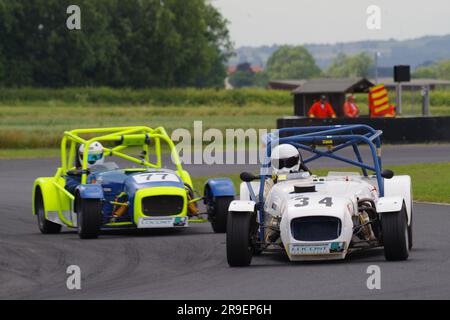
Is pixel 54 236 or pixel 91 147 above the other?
pixel 91 147

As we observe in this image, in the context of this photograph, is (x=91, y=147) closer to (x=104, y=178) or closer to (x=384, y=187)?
(x=104, y=178)

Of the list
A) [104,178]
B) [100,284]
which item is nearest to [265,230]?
[100,284]

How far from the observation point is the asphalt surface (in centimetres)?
1041

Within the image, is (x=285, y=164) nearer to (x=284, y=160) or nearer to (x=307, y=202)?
(x=284, y=160)

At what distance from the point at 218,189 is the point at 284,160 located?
8.99 feet

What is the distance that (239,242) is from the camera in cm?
1221

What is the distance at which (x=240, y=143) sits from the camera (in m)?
41.1

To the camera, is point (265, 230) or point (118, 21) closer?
point (265, 230)

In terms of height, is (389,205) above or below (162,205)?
above

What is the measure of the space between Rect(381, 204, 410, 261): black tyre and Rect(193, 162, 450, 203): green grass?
778 centimetres

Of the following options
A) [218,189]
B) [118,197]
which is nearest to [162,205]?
[118,197]
